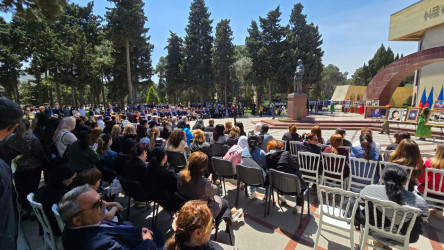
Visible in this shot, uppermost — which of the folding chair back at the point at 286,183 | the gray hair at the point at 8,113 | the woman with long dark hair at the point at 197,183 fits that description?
the gray hair at the point at 8,113

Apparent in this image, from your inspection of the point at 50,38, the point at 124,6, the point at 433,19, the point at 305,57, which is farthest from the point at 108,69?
the point at 433,19

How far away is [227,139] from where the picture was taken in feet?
19.1

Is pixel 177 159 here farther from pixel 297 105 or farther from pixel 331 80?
pixel 331 80

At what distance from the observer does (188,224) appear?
1.48 m

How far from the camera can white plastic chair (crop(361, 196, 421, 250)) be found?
2103 millimetres

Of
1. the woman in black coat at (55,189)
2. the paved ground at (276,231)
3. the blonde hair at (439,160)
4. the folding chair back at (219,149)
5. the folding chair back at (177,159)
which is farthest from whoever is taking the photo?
A: the folding chair back at (219,149)

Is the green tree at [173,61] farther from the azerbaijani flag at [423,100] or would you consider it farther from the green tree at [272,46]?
the azerbaijani flag at [423,100]

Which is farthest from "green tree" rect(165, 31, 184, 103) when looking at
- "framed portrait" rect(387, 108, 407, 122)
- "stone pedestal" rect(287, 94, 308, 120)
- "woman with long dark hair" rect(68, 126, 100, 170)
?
"woman with long dark hair" rect(68, 126, 100, 170)

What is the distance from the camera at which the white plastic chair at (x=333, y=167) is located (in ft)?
12.7

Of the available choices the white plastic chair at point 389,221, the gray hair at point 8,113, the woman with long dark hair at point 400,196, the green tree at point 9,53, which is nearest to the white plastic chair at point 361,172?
the woman with long dark hair at point 400,196

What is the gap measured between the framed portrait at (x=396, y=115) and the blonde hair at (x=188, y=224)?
1507 centimetres

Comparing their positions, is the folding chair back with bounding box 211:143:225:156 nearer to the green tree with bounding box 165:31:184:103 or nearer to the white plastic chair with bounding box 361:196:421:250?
the white plastic chair with bounding box 361:196:421:250

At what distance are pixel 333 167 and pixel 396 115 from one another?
461 inches

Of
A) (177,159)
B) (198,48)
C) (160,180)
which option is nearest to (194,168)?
(160,180)
